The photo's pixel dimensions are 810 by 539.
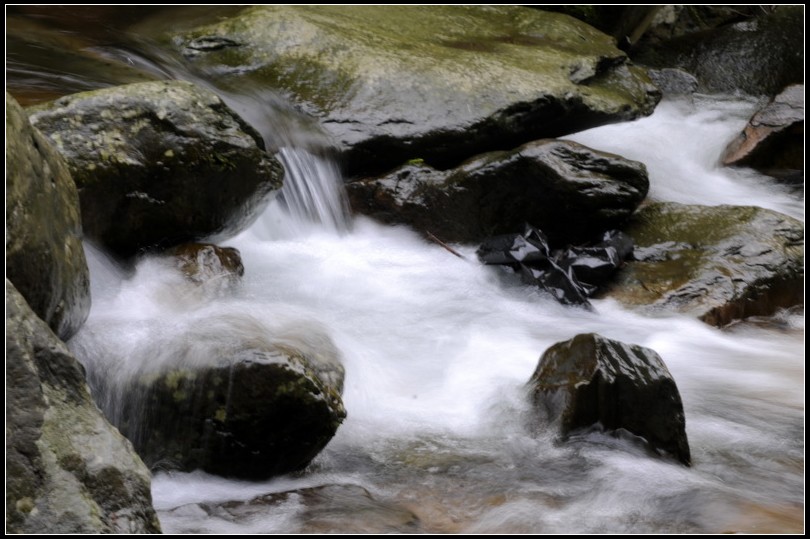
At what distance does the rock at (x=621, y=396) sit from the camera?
3.71 metres

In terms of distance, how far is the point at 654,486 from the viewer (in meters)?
3.46

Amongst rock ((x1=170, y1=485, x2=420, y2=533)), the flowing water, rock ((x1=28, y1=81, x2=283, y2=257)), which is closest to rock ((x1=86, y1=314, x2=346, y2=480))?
the flowing water

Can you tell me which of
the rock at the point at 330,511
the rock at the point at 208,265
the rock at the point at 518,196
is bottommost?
the rock at the point at 330,511

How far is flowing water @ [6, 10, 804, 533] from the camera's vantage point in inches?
127

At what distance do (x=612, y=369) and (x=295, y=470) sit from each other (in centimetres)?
143

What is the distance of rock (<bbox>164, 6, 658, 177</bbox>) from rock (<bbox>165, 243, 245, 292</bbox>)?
1948mm

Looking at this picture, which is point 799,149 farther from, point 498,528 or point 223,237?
point 498,528

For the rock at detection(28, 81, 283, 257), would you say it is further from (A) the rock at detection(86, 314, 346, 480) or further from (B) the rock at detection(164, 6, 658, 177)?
(B) the rock at detection(164, 6, 658, 177)

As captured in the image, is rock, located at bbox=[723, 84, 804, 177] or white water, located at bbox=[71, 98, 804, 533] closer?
white water, located at bbox=[71, 98, 804, 533]

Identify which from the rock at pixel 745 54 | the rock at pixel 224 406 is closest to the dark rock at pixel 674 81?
the rock at pixel 745 54

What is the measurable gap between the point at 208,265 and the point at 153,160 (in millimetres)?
643

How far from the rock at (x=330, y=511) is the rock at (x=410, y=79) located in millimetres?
3746

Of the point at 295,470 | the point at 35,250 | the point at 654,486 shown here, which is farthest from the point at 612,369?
the point at 35,250

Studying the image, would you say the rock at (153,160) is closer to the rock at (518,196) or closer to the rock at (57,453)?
the rock at (518,196)
